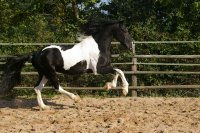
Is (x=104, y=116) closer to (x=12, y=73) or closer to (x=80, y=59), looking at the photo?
(x=80, y=59)

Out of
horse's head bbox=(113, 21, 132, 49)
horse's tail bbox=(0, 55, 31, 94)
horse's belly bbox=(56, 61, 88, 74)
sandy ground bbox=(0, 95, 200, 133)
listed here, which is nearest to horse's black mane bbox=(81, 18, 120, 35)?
horse's head bbox=(113, 21, 132, 49)

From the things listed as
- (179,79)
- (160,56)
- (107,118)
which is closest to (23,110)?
(107,118)

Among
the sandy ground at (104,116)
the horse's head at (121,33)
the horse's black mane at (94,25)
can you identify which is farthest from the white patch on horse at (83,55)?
the sandy ground at (104,116)

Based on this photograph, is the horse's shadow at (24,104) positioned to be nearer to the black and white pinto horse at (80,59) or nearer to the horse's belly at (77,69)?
the black and white pinto horse at (80,59)

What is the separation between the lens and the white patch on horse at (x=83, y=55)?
322 inches

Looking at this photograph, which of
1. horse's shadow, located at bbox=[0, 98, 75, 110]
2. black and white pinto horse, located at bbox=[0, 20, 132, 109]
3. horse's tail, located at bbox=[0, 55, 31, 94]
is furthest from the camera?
horse's shadow, located at bbox=[0, 98, 75, 110]

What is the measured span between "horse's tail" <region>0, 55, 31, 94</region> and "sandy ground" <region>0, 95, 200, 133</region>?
450 millimetres

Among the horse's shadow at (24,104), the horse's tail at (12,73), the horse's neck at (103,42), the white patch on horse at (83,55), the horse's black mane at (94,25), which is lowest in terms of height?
the horse's shadow at (24,104)

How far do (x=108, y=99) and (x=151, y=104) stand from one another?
128 centimetres

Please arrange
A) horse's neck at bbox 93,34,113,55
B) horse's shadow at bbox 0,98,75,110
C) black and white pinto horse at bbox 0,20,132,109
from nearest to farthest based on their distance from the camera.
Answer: black and white pinto horse at bbox 0,20,132,109, horse's neck at bbox 93,34,113,55, horse's shadow at bbox 0,98,75,110

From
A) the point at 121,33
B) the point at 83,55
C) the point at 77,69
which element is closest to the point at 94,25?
the point at 121,33

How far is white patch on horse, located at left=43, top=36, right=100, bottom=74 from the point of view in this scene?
818 cm

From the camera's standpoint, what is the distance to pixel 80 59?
821cm

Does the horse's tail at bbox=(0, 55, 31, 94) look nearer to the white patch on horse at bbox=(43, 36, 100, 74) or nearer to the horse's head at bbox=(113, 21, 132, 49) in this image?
the white patch on horse at bbox=(43, 36, 100, 74)
